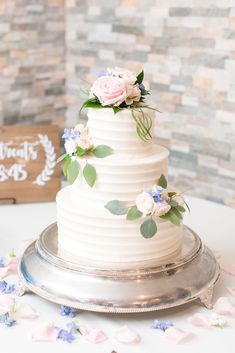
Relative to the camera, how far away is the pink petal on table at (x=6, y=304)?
1288mm

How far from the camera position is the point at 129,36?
2271mm

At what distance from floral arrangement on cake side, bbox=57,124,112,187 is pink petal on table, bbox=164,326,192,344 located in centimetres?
35

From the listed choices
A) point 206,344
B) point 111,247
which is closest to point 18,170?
point 111,247

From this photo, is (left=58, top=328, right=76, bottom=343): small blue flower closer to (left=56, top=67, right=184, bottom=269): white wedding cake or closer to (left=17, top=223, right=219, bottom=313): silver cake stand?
(left=17, top=223, right=219, bottom=313): silver cake stand

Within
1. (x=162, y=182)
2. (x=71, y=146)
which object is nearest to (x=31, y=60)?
(x=71, y=146)

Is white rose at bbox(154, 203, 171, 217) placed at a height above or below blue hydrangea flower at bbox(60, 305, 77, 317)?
above

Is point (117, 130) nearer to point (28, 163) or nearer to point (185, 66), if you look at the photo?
point (28, 163)

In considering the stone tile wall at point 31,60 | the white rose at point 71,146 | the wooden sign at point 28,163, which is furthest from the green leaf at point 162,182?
the stone tile wall at point 31,60

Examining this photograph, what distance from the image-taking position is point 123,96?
1264mm

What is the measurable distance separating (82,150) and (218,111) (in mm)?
881

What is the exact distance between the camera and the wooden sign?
1.96 metres

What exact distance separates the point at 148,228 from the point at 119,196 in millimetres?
95

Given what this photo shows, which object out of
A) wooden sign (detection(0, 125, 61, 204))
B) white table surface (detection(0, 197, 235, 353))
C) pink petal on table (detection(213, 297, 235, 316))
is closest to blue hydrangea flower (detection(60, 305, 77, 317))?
white table surface (detection(0, 197, 235, 353))

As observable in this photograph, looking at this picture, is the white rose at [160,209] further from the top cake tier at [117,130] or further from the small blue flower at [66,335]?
the small blue flower at [66,335]
